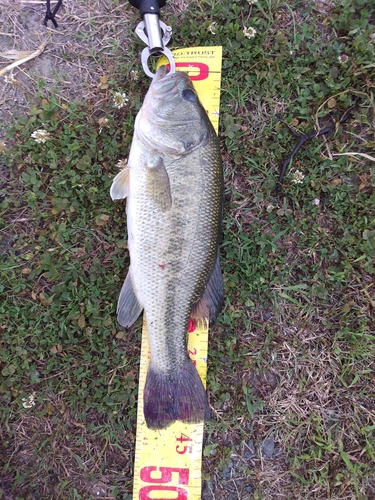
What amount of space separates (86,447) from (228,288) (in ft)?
5.27

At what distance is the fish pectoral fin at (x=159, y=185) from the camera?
7.95 ft

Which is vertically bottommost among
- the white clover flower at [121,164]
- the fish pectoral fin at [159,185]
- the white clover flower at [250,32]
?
the white clover flower at [121,164]

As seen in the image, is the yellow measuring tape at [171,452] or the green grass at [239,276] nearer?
the yellow measuring tape at [171,452]

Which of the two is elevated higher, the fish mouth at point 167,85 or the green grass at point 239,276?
the fish mouth at point 167,85

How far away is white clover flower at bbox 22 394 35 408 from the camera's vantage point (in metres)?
2.87

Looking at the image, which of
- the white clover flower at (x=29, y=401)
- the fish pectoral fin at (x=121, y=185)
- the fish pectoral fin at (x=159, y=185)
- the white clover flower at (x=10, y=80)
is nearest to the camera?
the fish pectoral fin at (x=159, y=185)

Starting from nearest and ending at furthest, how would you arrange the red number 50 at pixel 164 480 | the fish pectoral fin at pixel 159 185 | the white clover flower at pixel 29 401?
the fish pectoral fin at pixel 159 185, the red number 50 at pixel 164 480, the white clover flower at pixel 29 401

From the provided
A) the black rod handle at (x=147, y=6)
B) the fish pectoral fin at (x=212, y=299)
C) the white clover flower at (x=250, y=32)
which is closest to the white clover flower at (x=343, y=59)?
the white clover flower at (x=250, y=32)

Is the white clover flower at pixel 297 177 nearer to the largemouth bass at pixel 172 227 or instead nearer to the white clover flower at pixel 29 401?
the largemouth bass at pixel 172 227

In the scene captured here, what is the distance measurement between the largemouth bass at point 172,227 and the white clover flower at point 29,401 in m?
0.90

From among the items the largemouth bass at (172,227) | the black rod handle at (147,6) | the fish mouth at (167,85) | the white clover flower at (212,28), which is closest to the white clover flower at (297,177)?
the largemouth bass at (172,227)

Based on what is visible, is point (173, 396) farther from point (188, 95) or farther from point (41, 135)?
point (41, 135)

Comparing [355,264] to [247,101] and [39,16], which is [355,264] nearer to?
[247,101]

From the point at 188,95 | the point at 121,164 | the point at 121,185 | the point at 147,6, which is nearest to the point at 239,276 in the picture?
the point at 121,185
